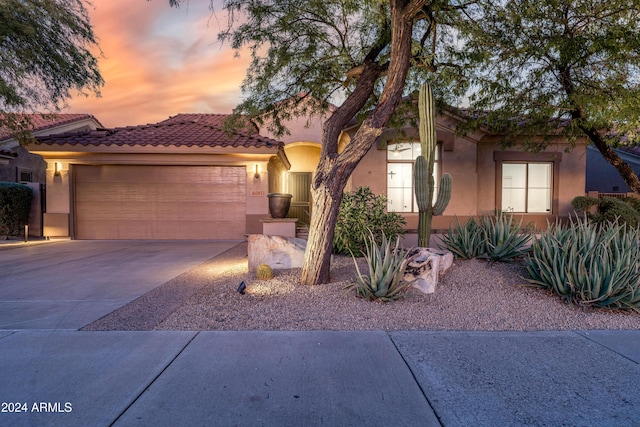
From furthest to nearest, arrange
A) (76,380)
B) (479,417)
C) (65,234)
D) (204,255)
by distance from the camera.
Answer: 1. (65,234)
2. (204,255)
3. (76,380)
4. (479,417)

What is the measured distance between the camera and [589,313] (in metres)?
4.86

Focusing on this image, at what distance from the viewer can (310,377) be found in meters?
3.15

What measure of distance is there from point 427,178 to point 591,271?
9.69ft

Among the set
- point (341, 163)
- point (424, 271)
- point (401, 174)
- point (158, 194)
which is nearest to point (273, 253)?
point (341, 163)

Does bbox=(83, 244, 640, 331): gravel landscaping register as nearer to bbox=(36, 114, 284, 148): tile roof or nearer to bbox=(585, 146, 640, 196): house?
bbox=(36, 114, 284, 148): tile roof

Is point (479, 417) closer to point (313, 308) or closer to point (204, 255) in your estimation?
point (313, 308)

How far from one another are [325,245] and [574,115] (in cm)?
853

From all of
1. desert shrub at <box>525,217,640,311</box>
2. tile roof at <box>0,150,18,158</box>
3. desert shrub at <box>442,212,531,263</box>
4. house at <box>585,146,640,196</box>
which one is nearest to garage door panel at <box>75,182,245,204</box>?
tile roof at <box>0,150,18,158</box>

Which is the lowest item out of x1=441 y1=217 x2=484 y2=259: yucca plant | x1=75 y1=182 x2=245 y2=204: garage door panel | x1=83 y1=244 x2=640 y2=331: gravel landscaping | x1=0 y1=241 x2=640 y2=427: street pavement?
x1=0 y1=241 x2=640 y2=427: street pavement

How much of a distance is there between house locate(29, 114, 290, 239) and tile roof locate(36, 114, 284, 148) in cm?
7

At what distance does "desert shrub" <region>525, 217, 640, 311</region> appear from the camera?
16.1ft

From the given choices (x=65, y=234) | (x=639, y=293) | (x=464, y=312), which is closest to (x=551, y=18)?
(x=639, y=293)

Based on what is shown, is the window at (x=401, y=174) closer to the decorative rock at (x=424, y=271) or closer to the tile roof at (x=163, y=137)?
the tile roof at (x=163, y=137)

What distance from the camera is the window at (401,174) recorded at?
13.3 meters
